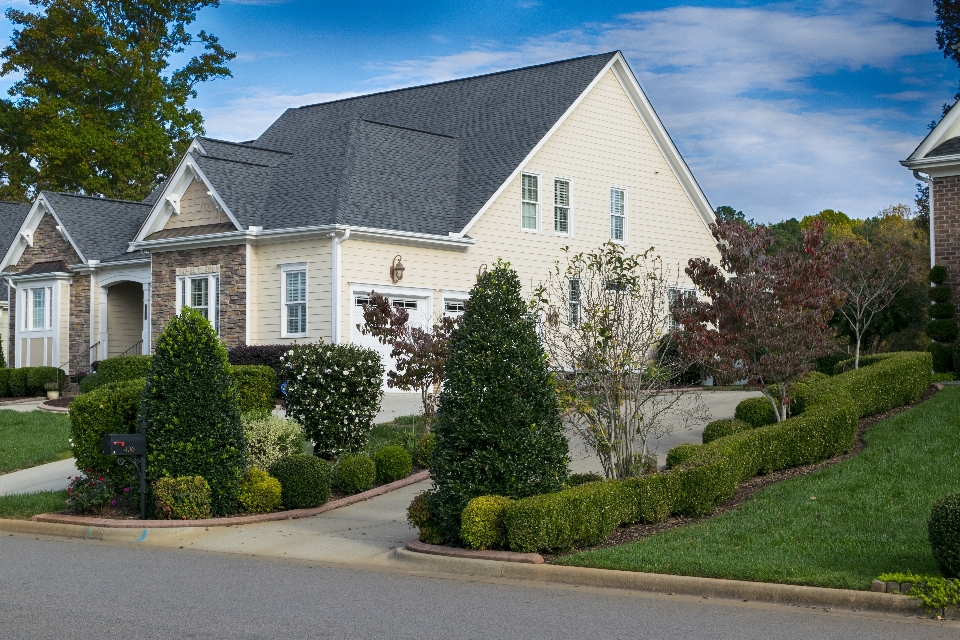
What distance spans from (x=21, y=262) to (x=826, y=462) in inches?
1129

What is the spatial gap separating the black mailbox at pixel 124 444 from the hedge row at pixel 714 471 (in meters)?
4.98

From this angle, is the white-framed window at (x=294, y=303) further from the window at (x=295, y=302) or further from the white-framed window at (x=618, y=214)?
the white-framed window at (x=618, y=214)

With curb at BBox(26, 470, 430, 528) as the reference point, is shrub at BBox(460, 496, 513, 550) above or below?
above

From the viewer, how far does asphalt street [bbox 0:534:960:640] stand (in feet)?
25.3

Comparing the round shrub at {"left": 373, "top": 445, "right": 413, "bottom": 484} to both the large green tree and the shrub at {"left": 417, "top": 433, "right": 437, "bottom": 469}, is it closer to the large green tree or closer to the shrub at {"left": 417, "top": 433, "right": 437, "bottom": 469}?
the shrub at {"left": 417, "top": 433, "right": 437, "bottom": 469}

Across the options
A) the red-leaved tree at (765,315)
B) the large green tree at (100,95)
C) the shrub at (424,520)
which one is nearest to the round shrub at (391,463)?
the shrub at (424,520)

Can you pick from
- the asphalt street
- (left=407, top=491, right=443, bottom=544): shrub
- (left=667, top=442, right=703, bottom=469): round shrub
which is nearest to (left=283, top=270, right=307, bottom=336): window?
(left=667, top=442, right=703, bottom=469): round shrub

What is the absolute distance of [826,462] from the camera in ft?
46.9

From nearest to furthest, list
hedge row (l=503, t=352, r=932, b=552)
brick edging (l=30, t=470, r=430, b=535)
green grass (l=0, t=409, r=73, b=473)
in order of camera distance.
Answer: hedge row (l=503, t=352, r=932, b=552) → brick edging (l=30, t=470, r=430, b=535) → green grass (l=0, t=409, r=73, b=473)

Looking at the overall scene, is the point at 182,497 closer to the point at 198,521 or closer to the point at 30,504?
the point at 198,521

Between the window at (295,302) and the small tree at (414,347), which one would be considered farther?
the window at (295,302)

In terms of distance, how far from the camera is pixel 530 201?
29.0 metres

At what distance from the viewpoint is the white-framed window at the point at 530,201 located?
28.8 meters

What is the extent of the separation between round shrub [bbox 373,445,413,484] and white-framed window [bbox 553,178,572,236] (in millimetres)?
15038
